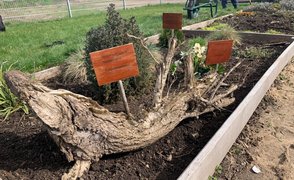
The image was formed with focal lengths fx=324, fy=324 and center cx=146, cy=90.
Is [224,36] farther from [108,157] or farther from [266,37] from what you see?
[108,157]

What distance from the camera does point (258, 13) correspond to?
11.9m

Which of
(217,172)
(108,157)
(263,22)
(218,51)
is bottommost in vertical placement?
(263,22)

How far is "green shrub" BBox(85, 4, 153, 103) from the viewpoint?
158 inches

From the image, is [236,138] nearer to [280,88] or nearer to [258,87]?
[258,87]

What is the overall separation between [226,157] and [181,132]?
21.1 inches

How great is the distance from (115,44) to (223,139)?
180cm

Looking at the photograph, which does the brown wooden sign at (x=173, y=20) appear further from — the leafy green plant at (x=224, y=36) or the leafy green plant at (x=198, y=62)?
the leafy green plant at (x=224, y=36)

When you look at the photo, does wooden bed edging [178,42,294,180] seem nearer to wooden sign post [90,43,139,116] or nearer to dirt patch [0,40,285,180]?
dirt patch [0,40,285,180]

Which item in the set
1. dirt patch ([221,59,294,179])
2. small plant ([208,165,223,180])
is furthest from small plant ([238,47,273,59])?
small plant ([208,165,223,180])

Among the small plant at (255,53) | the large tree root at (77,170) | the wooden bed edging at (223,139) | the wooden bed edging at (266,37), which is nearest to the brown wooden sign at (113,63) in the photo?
the large tree root at (77,170)

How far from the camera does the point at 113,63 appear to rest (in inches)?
108

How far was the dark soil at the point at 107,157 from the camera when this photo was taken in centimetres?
278

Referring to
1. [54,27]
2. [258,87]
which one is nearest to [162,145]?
[258,87]

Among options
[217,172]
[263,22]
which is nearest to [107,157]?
[217,172]
